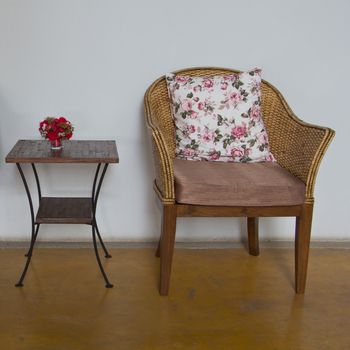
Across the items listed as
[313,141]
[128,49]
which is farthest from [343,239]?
[128,49]

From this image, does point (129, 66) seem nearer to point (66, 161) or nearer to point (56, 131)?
point (56, 131)

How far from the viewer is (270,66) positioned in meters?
2.77

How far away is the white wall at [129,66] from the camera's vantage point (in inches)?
103

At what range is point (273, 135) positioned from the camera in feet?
8.52

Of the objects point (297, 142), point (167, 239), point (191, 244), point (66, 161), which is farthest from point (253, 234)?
point (66, 161)

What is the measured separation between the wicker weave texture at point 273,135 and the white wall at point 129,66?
172 mm

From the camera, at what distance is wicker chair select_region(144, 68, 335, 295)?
2.18 m

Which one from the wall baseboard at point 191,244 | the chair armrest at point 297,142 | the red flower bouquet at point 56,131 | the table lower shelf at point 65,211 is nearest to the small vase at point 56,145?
the red flower bouquet at point 56,131

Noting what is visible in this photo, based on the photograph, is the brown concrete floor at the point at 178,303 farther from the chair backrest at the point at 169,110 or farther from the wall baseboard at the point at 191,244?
the chair backrest at the point at 169,110

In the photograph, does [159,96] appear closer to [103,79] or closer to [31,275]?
[103,79]

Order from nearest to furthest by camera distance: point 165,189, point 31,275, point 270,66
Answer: point 165,189, point 31,275, point 270,66

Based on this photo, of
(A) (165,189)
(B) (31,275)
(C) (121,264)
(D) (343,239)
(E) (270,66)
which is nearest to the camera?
(A) (165,189)

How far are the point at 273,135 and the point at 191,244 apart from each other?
2.47 ft

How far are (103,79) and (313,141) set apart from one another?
3.63 feet
